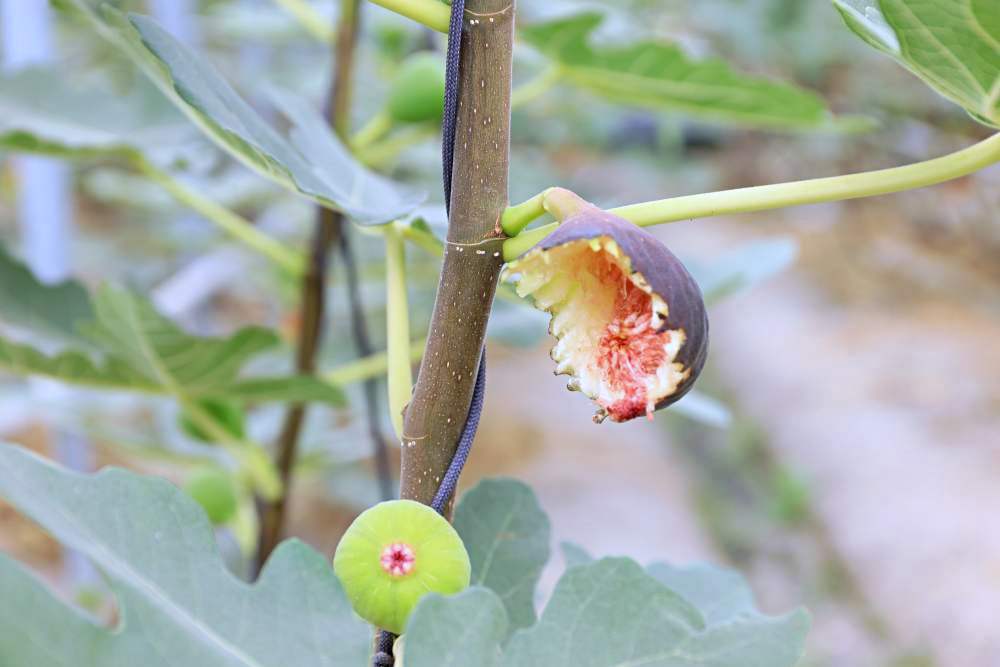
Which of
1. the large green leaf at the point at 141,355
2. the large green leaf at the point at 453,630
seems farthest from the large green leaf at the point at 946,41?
the large green leaf at the point at 141,355

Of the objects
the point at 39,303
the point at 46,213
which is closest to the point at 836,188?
the point at 39,303

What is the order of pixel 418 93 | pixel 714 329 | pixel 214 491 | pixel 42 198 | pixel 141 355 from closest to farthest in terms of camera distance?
pixel 141 355, pixel 418 93, pixel 214 491, pixel 42 198, pixel 714 329

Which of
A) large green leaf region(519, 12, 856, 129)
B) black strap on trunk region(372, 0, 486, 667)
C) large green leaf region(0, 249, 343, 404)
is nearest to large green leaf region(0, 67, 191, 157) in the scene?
large green leaf region(0, 249, 343, 404)

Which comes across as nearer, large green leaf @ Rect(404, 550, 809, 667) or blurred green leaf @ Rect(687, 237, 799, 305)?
large green leaf @ Rect(404, 550, 809, 667)

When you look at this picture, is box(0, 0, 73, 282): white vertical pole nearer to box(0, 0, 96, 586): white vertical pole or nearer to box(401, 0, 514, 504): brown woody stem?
box(0, 0, 96, 586): white vertical pole

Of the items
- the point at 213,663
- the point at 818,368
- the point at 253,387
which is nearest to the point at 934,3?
the point at 213,663

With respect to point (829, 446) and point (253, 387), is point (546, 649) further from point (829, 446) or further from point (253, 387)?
point (829, 446)

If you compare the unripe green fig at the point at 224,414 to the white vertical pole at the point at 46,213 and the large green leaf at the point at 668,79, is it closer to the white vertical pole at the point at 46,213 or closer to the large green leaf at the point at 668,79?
the large green leaf at the point at 668,79

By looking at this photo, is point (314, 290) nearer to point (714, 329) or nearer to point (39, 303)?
point (39, 303)
